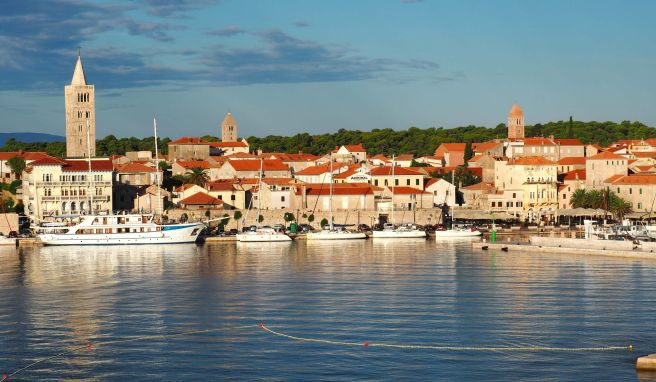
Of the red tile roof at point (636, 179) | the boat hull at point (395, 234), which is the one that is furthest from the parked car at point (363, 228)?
the red tile roof at point (636, 179)

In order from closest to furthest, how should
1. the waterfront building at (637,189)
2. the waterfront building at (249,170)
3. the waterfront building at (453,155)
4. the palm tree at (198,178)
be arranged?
the waterfront building at (637,189)
the palm tree at (198,178)
the waterfront building at (249,170)
the waterfront building at (453,155)

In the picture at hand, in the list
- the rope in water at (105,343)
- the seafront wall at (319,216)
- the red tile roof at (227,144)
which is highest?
the red tile roof at (227,144)

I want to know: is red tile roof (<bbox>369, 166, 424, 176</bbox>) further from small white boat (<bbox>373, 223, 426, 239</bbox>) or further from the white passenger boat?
the white passenger boat

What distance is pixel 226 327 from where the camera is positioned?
31000mm

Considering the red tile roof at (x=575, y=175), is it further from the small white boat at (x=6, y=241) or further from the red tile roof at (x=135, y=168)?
the small white boat at (x=6, y=241)

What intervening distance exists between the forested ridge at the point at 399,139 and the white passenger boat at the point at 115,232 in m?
58.8

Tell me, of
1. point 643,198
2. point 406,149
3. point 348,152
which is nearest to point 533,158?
point 643,198

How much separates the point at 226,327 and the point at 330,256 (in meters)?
23.1

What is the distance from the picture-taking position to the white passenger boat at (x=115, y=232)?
64562mm

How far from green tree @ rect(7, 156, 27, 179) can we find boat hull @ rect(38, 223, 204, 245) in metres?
24.4

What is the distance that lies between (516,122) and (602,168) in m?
37.3

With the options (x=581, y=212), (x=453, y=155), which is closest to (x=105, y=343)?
(x=581, y=212)

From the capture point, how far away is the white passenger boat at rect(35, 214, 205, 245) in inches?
2542

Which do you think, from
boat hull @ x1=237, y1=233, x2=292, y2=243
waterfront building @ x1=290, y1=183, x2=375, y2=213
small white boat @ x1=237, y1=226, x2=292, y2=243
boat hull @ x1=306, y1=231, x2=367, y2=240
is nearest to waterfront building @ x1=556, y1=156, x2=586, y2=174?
waterfront building @ x1=290, y1=183, x2=375, y2=213
